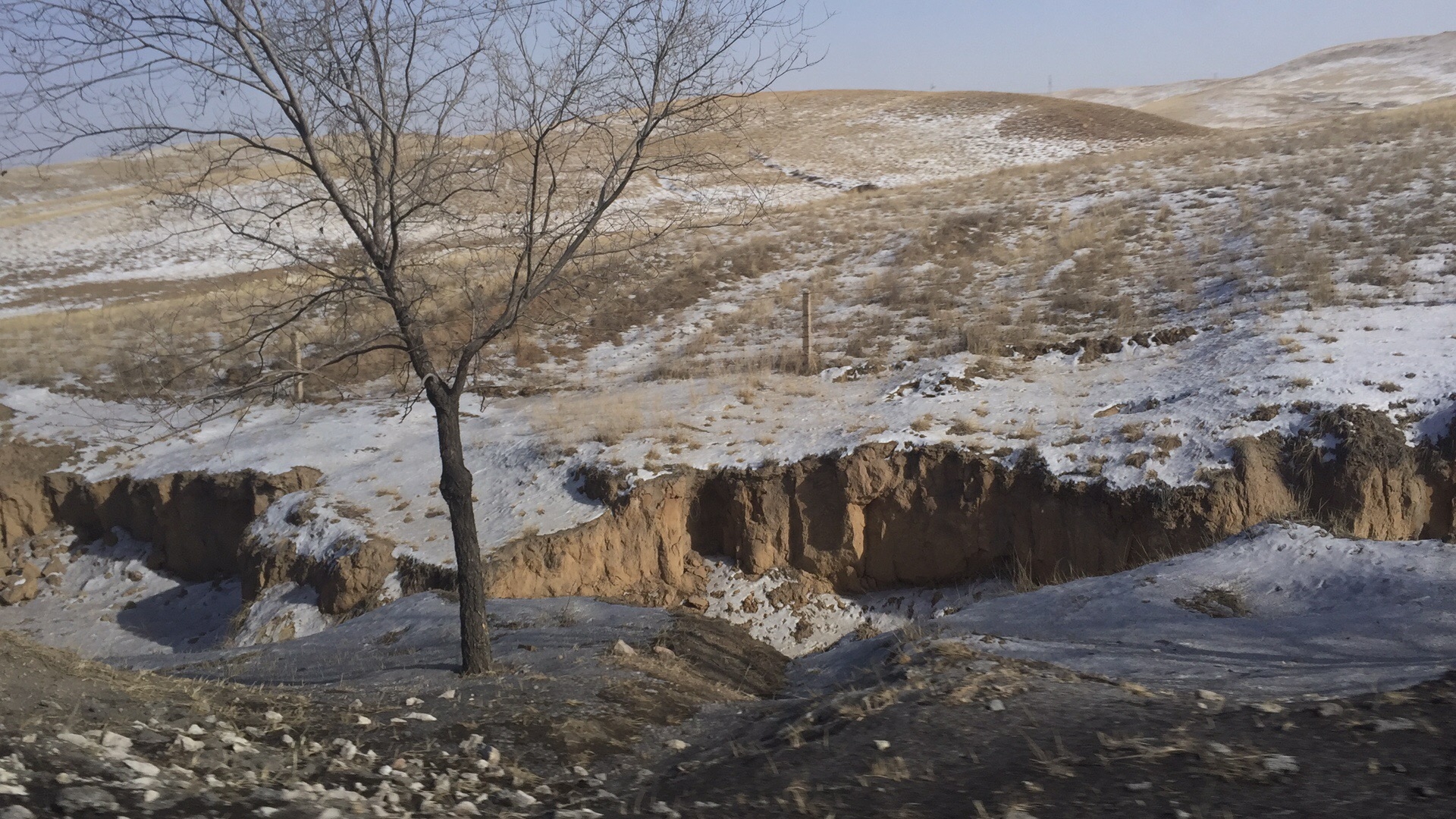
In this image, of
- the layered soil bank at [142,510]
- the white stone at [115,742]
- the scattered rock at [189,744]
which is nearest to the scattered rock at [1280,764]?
the scattered rock at [189,744]

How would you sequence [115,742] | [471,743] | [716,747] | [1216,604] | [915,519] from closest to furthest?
[115,742] → [471,743] → [716,747] → [1216,604] → [915,519]

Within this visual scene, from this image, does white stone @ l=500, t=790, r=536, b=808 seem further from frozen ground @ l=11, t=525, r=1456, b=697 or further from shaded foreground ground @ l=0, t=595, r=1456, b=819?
frozen ground @ l=11, t=525, r=1456, b=697

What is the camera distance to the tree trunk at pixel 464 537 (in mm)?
6871

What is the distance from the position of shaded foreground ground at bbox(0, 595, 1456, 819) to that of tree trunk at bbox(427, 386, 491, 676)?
30 centimetres

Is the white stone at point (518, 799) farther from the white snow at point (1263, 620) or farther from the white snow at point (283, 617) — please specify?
the white snow at point (283, 617)

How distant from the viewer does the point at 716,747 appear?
5379mm

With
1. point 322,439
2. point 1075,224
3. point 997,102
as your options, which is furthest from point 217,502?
point 997,102

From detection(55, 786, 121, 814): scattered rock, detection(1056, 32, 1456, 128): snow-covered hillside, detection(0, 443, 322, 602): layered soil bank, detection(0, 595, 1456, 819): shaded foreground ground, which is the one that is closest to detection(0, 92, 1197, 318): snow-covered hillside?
detection(0, 443, 322, 602): layered soil bank

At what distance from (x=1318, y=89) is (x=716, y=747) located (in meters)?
73.0

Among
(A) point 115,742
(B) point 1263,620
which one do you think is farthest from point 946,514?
(A) point 115,742

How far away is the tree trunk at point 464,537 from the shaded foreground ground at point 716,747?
12.0 inches

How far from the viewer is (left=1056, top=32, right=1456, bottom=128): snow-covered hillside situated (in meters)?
55.0

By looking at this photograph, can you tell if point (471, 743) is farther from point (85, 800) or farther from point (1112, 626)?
point (1112, 626)

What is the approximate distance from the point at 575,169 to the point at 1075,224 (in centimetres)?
2000
